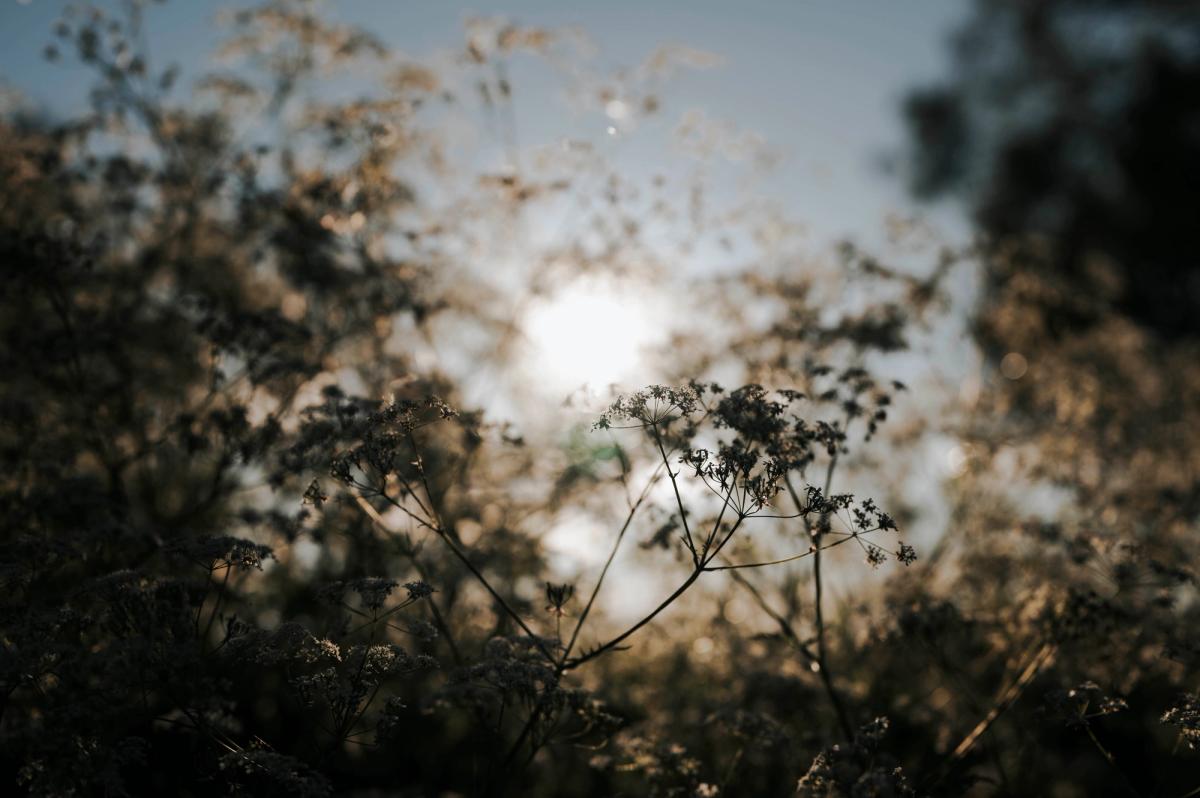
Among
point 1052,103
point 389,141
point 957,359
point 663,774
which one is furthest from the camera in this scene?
point 1052,103

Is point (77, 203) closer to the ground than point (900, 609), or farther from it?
farther from it

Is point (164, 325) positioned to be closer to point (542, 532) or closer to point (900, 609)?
point (542, 532)

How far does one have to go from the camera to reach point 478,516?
1008cm

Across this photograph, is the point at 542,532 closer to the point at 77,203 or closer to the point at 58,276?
the point at 58,276

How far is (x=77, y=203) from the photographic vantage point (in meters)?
12.0

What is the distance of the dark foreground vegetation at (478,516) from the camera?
18.9 ft

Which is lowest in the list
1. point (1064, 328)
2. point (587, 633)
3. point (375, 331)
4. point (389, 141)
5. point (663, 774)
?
point (663, 774)

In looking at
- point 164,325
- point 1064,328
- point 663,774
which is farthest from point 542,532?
point 1064,328

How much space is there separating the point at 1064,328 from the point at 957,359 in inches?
160

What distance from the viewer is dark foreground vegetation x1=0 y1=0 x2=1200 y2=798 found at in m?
5.75

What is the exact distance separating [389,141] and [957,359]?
1131 cm

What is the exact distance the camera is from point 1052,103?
31344 mm

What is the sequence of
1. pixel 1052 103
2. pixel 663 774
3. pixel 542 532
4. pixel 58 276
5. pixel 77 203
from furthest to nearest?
pixel 1052 103
pixel 77 203
pixel 542 532
pixel 58 276
pixel 663 774

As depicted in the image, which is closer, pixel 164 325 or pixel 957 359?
pixel 164 325
